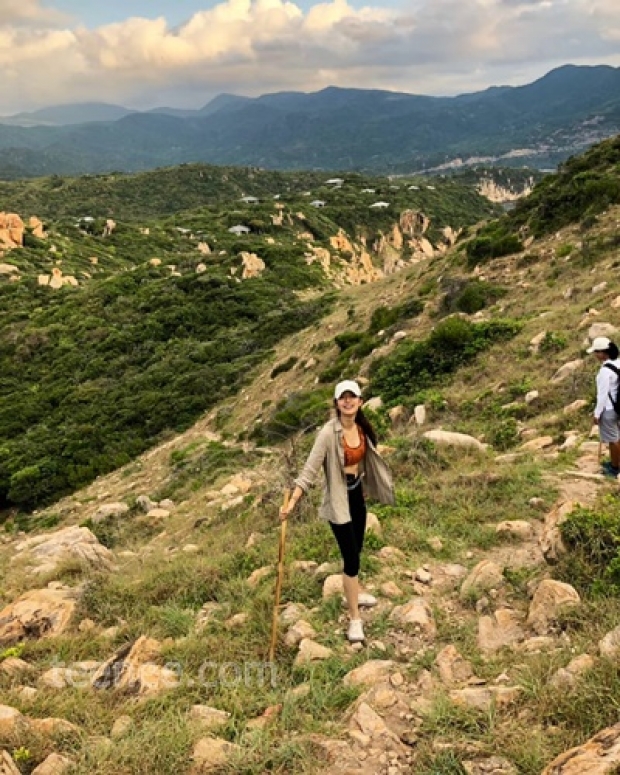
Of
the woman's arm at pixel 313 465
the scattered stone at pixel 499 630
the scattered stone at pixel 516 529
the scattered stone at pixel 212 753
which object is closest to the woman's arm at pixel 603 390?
the scattered stone at pixel 516 529

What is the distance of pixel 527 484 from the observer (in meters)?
7.15

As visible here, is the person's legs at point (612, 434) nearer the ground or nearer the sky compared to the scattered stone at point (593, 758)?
nearer the sky

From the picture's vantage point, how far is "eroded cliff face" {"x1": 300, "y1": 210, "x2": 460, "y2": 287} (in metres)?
59.5

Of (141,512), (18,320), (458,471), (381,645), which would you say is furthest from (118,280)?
(381,645)

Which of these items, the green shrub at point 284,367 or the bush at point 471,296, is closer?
the bush at point 471,296

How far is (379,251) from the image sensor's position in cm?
8306

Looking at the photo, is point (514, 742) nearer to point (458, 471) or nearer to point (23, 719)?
point (23, 719)

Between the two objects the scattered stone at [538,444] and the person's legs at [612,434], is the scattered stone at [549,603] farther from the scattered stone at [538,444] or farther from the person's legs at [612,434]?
the scattered stone at [538,444]

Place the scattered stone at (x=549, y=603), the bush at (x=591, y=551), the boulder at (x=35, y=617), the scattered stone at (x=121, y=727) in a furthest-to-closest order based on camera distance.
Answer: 1. the boulder at (x=35, y=617)
2. the bush at (x=591, y=551)
3. the scattered stone at (x=549, y=603)
4. the scattered stone at (x=121, y=727)

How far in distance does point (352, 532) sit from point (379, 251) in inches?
3191

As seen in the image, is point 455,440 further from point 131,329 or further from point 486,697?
point 131,329

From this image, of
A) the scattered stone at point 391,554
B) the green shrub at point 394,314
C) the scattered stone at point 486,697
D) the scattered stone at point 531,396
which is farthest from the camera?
the green shrub at point 394,314

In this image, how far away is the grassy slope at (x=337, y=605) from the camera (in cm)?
368

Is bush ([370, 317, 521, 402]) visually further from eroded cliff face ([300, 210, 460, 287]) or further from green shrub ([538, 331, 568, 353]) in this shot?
eroded cliff face ([300, 210, 460, 287])
